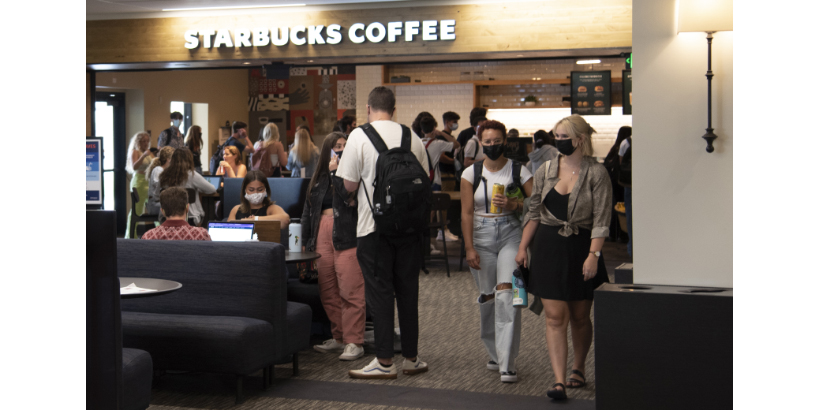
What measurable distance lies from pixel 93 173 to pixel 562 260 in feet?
9.10

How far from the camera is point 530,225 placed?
4.18 metres

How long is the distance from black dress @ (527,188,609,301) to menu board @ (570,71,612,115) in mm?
6716

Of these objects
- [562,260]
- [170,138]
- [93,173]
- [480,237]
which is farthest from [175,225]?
[170,138]

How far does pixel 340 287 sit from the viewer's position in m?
4.98

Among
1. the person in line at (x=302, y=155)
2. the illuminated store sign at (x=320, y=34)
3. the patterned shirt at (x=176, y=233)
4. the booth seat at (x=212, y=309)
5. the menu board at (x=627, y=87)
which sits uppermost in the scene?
the illuminated store sign at (x=320, y=34)

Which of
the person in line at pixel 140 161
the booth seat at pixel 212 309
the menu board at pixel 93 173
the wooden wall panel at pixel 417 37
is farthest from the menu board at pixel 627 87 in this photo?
the menu board at pixel 93 173

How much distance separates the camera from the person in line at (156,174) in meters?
8.05

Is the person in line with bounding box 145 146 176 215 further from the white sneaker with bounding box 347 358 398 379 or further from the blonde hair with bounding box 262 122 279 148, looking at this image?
the white sneaker with bounding box 347 358 398 379

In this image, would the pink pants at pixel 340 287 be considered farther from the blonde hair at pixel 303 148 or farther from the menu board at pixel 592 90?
the menu board at pixel 592 90

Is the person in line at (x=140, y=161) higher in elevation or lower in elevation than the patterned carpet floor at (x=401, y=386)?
higher

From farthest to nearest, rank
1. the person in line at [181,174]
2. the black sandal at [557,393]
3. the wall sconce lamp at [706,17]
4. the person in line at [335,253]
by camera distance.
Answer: the person in line at [181,174] < the person in line at [335,253] < the black sandal at [557,393] < the wall sconce lamp at [706,17]

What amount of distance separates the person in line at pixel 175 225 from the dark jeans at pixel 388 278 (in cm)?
101

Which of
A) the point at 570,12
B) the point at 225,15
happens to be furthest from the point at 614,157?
the point at 225,15
